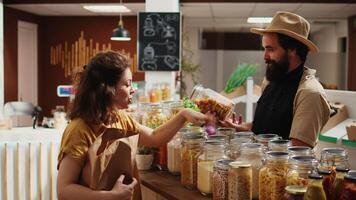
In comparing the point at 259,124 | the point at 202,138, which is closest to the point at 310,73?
the point at 259,124

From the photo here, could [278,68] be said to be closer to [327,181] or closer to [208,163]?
[208,163]

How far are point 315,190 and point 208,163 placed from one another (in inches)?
23.0

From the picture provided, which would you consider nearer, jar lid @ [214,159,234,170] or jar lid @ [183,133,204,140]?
jar lid @ [214,159,234,170]

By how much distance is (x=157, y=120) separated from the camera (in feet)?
8.04

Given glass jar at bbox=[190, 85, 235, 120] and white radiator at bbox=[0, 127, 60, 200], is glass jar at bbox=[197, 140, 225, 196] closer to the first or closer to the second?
glass jar at bbox=[190, 85, 235, 120]

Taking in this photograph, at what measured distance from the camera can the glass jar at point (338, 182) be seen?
1.41 m

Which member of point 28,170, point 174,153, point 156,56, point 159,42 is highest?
point 159,42

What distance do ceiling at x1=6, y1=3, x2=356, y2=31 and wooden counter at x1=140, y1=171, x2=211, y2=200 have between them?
5.81m

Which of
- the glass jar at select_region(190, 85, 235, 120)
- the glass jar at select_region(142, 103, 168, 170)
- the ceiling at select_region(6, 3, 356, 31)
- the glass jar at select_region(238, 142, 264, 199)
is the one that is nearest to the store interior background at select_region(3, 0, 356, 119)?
the ceiling at select_region(6, 3, 356, 31)

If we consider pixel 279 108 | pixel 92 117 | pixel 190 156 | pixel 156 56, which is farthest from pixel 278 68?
pixel 156 56

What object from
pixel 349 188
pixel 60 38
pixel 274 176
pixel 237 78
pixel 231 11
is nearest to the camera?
pixel 349 188

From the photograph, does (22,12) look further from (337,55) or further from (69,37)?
(337,55)

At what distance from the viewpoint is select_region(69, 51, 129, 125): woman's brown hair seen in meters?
1.82

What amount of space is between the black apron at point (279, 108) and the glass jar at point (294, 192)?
40.8 inches
